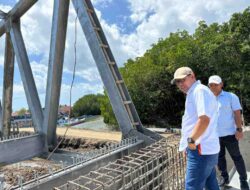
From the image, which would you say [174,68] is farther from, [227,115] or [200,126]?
[200,126]

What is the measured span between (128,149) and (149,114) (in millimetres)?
16930

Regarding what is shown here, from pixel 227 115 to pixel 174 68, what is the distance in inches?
662

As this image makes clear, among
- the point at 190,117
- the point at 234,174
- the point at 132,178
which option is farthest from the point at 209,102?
the point at 234,174

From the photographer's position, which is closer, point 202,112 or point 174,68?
point 202,112

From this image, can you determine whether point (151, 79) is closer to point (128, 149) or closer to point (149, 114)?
point (149, 114)

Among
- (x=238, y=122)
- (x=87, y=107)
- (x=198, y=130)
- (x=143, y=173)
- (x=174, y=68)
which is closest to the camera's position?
(x=198, y=130)

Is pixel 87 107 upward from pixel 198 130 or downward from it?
upward

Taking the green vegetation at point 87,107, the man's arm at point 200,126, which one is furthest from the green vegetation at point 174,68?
the green vegetation at point 87,107

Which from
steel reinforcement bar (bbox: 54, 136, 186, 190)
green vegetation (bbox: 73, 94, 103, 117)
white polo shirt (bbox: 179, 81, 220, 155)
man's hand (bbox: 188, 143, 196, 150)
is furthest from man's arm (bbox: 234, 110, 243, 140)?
green vegetation (bbox: 73, 94, 103, 117)

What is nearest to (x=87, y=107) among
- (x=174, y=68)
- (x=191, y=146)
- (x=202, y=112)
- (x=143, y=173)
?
(x=174, y=68)

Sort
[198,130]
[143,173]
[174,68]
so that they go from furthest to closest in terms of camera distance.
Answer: [174,68] < [143,173] < [198,130]

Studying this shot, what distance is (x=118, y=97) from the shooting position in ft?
20.5

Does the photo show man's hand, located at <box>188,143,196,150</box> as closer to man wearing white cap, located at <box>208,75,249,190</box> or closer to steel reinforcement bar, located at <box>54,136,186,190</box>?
steel reinforcement bar, located at <box>54,136,186,190</box>

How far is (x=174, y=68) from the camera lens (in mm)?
20703
